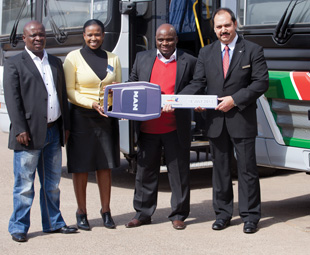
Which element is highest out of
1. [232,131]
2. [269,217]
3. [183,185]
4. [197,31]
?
[197,31]

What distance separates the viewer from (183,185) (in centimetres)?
569

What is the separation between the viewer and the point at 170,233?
5.46 m

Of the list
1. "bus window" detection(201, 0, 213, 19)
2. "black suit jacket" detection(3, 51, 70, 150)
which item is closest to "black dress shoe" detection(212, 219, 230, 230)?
"black suit jacket" detection(3, 51, 70, 150)

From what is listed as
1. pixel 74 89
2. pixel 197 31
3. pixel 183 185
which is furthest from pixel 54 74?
pixel 197 31

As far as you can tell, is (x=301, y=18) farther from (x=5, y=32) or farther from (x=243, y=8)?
(x=5, y=32)

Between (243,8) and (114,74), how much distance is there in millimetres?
1454

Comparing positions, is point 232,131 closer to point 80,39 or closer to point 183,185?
point 183,185

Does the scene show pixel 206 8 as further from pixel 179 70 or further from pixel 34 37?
pixel 34 37

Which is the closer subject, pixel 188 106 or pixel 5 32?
pixel 188 106

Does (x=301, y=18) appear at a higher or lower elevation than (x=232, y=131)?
higher

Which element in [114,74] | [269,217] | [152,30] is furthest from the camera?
[152,30]

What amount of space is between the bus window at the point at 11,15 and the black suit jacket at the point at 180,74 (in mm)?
2779

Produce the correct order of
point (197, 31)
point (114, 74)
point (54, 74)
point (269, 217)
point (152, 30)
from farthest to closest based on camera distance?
1. point (197, 31)
2. point (152, 30)
3. point (269, 217)
4. point (114, 74)
5. point (54, 74)

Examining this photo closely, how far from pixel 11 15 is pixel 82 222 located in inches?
148
